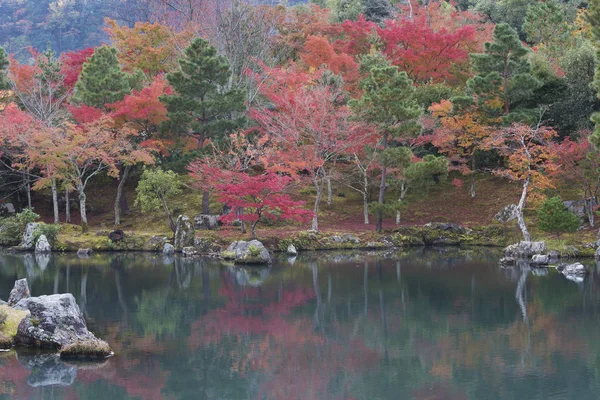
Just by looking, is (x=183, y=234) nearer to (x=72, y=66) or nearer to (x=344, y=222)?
(x=344, y=222)

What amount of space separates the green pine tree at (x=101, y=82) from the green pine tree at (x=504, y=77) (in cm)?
1532

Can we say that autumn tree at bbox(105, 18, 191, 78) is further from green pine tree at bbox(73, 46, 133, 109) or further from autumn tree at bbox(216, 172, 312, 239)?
autumn tree at bbox(216, 172, 312, 239)

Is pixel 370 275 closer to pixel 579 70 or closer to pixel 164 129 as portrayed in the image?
pixel 164 129

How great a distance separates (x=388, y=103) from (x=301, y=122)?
4.02 m

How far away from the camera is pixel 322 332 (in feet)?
47.0

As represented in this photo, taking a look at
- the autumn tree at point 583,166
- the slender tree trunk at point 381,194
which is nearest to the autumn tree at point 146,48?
the slender tree trunk at point 381,194

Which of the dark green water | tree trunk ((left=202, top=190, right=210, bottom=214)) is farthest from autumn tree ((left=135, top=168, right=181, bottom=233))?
the dark green water

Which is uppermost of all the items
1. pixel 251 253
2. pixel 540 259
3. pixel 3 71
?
pixel 3 71

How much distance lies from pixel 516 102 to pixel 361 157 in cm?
743

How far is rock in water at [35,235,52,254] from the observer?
27.0 metres

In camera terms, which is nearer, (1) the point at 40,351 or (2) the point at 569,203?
(1) the point at 40,351

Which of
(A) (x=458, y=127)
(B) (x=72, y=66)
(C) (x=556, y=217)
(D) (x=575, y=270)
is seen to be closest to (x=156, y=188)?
(B) (x=72, y=66)

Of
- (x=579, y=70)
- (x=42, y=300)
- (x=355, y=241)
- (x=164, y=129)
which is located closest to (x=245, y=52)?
(x=164, y=129)

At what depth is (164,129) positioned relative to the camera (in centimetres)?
2880
